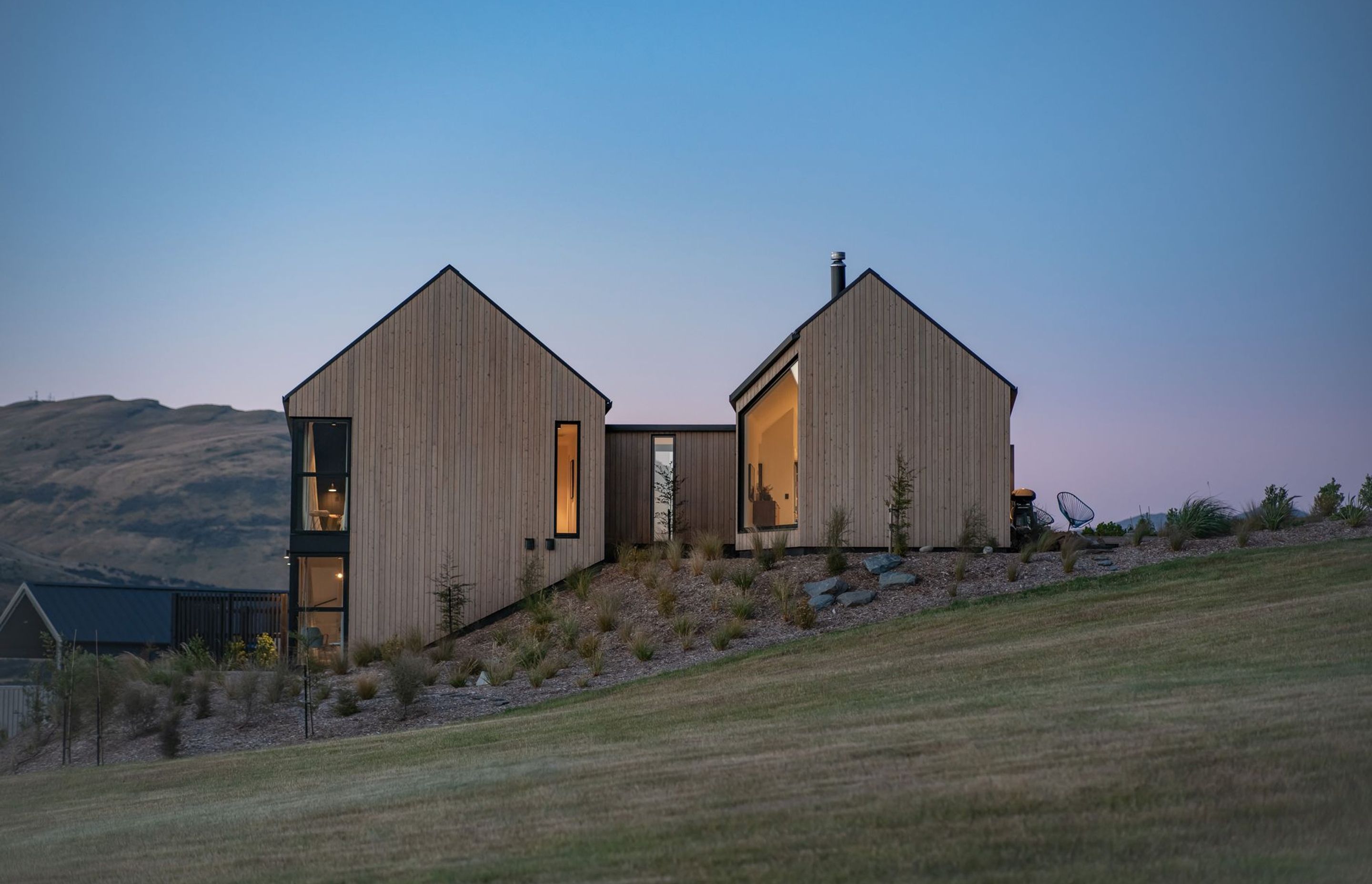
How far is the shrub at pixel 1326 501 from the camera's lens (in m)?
18.4

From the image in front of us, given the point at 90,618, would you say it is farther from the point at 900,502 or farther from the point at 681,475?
the point at 900,502

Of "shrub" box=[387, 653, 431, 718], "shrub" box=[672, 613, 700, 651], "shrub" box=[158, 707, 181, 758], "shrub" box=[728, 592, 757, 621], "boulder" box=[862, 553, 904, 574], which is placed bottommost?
"shrub" box=[158, 707, 181, 758]

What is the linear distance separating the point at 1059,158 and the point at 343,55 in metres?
13.7

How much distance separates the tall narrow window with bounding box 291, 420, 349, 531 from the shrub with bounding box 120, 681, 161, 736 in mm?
5844

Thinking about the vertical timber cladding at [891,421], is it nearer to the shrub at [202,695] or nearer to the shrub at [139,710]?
the shrub at [202,695]

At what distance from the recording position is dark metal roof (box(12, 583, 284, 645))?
90.6ft

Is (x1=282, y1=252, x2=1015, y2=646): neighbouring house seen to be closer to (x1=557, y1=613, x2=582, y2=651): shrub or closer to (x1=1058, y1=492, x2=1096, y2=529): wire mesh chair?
(x1=557, y1=613, x2=582, y2=651): shrub

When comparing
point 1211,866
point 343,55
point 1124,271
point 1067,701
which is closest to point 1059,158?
point 1124,271

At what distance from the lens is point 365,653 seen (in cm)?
1884

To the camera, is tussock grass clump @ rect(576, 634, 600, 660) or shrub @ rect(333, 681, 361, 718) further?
tussock grass clump @ rect(576, 634, 600, 660)

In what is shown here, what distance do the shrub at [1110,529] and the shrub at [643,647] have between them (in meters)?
8.82

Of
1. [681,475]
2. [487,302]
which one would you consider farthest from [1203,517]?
[487,302]

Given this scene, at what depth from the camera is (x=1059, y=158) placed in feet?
69.6

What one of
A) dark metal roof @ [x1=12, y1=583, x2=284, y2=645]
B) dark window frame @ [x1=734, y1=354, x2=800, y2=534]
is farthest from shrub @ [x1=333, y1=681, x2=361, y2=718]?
dark metal roof @ [x1=12, y1=583, x2=284, y2=645]
